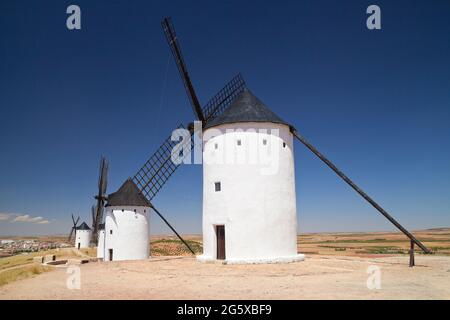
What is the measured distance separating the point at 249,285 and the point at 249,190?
20.9 feet

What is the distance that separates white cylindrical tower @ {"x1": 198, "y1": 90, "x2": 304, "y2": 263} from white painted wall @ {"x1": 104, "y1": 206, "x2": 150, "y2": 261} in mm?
6675

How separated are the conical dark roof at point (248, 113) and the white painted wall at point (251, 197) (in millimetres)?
283

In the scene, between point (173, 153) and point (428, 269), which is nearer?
point (428, 269)

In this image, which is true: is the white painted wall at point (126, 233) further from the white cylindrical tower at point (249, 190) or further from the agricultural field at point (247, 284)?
the agricultural field at point (247, 284)

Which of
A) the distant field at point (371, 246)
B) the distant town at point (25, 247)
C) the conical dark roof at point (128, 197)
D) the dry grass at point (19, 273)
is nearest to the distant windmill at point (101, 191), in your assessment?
the conical dark roof at point (128, 197)

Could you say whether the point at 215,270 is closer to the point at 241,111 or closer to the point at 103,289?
the point at 103,289

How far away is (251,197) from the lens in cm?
1591

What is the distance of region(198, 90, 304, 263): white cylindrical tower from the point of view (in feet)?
51.6

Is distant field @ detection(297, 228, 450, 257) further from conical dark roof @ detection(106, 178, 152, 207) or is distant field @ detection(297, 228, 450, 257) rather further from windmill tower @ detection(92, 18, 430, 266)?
conical dark roof @ detection(106, 178, 152, 207)

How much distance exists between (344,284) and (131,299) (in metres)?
5.86

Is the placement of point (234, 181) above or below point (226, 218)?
above

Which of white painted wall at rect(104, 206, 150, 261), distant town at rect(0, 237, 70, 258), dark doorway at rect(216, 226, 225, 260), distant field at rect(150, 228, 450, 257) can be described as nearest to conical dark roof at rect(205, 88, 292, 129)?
dark doorway at rect(216, 226, 225, 260)

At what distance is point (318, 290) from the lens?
8.89 metres
